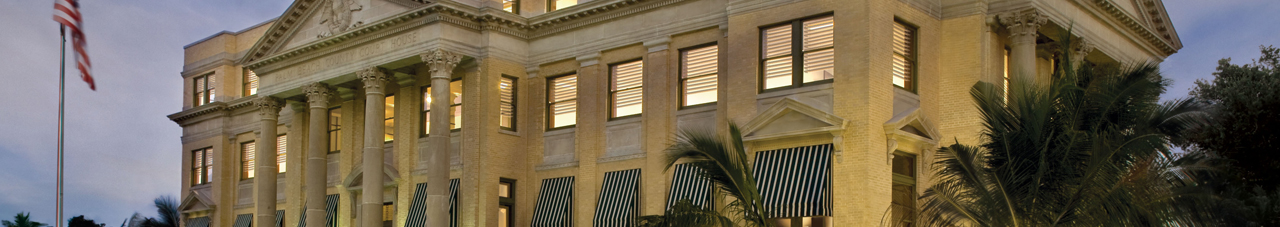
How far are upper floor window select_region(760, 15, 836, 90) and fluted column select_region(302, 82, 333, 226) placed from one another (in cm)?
1374

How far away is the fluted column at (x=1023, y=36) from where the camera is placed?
26.1 m

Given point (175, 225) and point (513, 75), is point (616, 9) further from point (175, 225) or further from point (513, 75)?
point (175, 225)

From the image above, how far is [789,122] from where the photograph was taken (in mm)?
25609

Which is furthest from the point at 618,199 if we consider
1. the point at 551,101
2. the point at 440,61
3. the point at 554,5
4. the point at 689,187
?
the point at 554,5

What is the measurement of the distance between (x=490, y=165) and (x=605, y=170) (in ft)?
9.55

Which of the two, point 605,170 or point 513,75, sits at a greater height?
point 513,75

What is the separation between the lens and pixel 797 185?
82.4 feet

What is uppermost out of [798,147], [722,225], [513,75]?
[513,75]

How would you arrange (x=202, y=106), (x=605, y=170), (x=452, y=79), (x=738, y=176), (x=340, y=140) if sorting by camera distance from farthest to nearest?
(x=202, y=106)
(x=340, y=140)
(x=452, y=79)
(x=605, y=170)
(x=738, y=176)

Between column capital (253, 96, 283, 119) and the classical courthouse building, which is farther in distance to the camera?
column capital (253, 96, 283, 119)

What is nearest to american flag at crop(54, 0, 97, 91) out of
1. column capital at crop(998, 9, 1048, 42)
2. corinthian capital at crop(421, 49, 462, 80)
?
corinthian capital at crop(421, 49, 462, 80)

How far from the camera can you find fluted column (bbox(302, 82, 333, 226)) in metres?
34.1

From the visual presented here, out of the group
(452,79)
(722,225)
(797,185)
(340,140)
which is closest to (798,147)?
(797,185)

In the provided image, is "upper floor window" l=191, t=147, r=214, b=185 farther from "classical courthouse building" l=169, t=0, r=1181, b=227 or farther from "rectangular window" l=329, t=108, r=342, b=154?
"rectangular window" l=329, t=108, r=342, b=154
